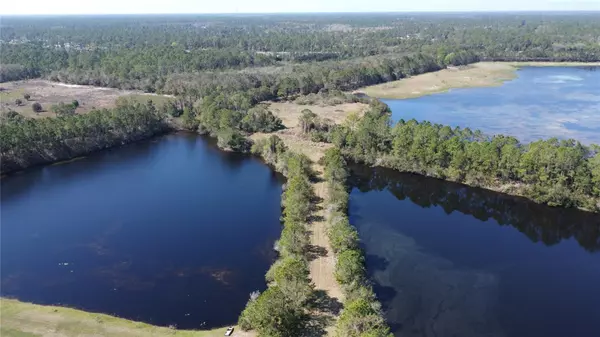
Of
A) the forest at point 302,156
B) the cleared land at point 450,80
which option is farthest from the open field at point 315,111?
the cleared land at point 450,80

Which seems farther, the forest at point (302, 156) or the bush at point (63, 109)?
the bush at point (63, 109)

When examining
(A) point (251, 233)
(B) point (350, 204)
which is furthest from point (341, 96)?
(A) point (251, 233)

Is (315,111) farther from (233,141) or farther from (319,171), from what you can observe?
(319,171)

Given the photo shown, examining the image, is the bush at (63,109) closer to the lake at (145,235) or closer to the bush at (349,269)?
the lake at (145,235)

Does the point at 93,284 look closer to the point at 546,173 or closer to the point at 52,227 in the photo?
the point at 52,227

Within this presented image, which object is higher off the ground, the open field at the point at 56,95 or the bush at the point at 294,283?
the open field at the point at 56,95

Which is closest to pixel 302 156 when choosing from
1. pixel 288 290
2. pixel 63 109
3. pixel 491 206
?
pixel 491 206
